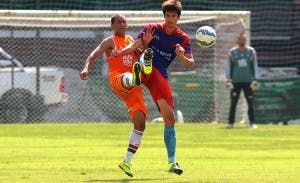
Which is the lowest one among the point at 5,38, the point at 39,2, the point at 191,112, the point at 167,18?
the point at 167,18

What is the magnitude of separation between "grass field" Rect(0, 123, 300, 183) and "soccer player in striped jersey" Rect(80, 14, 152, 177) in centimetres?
45

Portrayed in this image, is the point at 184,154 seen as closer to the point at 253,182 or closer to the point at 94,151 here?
the point at 94,151

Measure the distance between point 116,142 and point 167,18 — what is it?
758cm

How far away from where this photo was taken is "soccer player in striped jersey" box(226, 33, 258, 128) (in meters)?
25.4

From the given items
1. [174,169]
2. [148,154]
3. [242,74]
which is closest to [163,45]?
[174,169]

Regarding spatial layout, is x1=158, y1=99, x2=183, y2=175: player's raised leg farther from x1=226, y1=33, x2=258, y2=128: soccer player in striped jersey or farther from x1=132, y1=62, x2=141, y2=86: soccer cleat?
x1=226, y1=33, x2=258, y2=128: soccer player in striped jersey

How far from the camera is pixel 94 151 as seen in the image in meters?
17.3

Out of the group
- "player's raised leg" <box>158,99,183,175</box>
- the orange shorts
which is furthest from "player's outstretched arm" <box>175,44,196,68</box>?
the orange shorts

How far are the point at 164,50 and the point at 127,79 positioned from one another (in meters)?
0.64

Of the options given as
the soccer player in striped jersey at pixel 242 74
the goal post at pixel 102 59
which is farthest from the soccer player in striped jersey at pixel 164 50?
the goal post at pixel 102 59

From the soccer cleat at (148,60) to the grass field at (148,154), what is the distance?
1357mm

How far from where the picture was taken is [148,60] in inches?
490

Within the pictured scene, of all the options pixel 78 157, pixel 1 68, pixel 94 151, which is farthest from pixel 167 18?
pixel 1 68

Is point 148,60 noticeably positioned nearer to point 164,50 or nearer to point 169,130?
point 164,50
